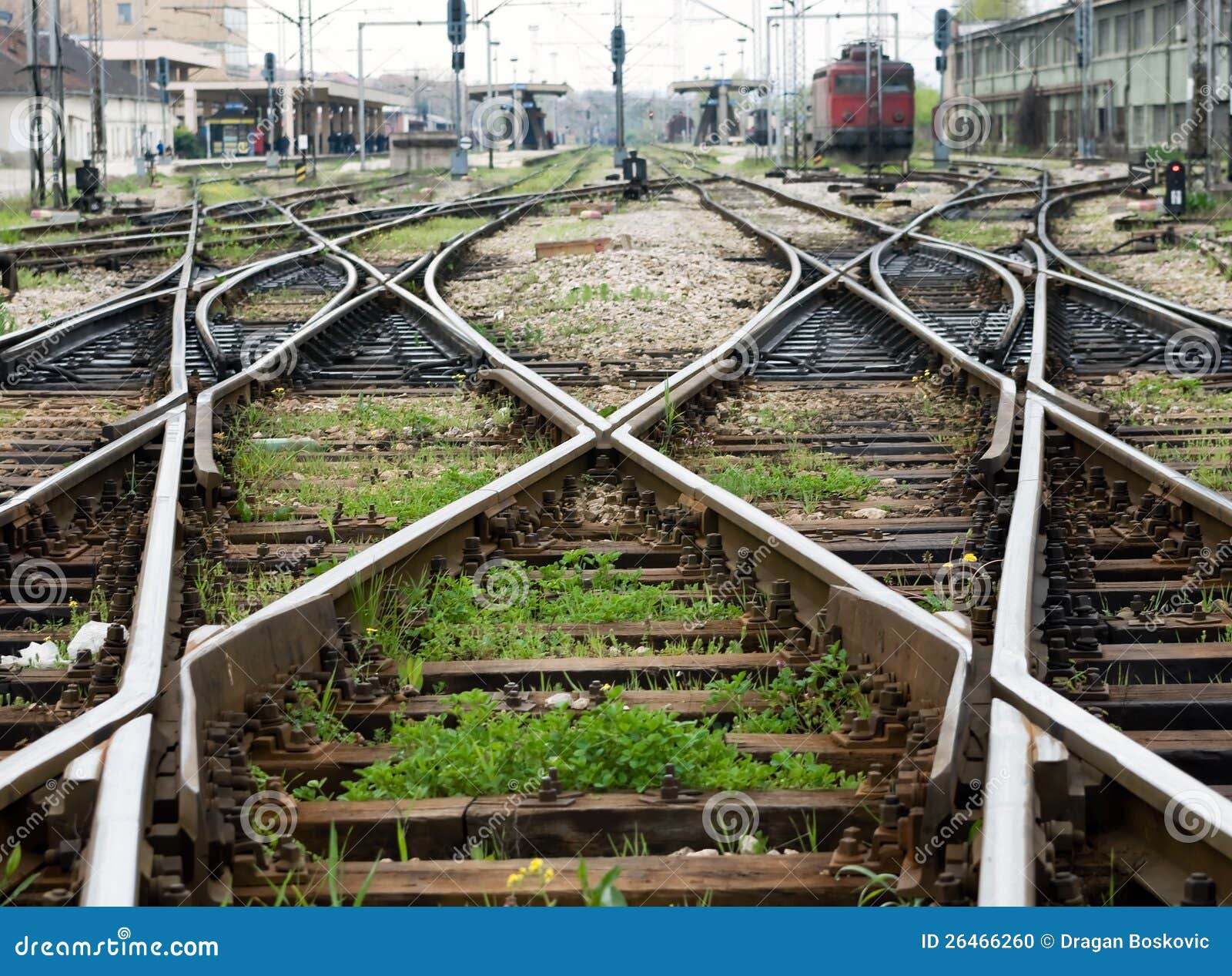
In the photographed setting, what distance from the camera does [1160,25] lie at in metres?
46.5

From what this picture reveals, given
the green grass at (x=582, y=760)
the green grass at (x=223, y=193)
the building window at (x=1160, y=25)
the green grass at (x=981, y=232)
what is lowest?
the green grass at (x=582, y=760)

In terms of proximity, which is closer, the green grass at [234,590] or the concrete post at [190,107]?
the green grass at [234,590]

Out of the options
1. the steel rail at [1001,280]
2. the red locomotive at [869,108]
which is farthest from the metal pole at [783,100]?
the steel rail at [1001,280]

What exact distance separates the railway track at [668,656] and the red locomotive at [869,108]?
29.0 metres

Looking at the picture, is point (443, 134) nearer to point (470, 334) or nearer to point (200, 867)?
point (470, 334)

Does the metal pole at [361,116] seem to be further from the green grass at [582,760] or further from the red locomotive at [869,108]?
the green grass at [582,760]

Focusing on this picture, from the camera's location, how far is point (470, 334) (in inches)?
360

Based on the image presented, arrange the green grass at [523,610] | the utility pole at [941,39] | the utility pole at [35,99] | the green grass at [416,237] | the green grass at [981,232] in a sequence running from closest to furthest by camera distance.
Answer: the green grass at [523,610] < the green grass at [416,237] < the green grass at [981,232] < the utility pole at [35,99] < the utility pole at [941,39]

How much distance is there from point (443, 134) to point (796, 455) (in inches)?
1534

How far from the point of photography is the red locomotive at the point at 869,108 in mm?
35969

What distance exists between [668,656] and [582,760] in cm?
82

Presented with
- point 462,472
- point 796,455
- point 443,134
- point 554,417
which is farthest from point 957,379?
point 443,134

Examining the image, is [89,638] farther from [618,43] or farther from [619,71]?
[618,43]
